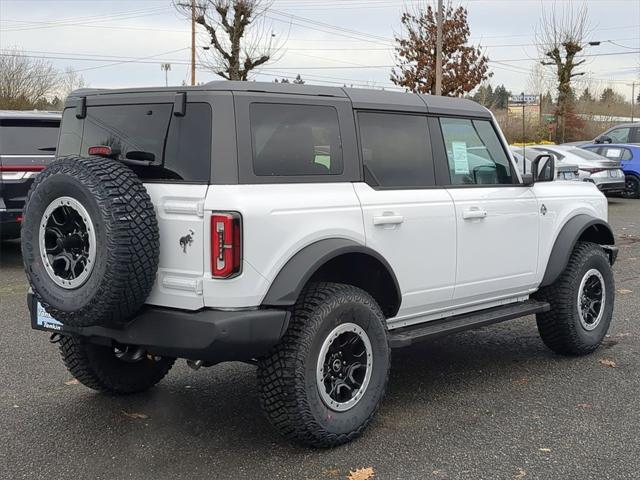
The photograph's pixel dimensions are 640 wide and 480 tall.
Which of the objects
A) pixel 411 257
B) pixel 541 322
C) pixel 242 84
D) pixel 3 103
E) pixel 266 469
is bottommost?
pixel 266 469

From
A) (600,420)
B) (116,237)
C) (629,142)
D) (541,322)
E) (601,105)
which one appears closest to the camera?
(116,237)

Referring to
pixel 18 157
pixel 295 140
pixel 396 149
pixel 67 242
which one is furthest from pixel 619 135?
pixel 67 242

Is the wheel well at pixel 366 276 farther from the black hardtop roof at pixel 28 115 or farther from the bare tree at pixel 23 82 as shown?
the bare tree at pixel 23 82

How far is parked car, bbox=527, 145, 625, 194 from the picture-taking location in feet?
55.2

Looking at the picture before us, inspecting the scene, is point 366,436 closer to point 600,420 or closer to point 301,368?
point 301,368

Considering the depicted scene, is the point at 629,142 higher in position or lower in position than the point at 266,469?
higher

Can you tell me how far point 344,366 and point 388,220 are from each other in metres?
0.84

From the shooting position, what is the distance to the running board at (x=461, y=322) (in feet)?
14.5

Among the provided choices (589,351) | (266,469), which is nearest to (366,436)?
(266,469)

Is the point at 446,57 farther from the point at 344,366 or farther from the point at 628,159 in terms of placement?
the point at 344,366

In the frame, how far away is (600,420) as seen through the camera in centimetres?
436

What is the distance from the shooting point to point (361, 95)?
14.7 ft

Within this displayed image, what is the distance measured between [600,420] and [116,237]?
290cm

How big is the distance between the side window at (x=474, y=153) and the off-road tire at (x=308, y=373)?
1.39m
